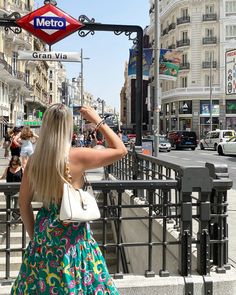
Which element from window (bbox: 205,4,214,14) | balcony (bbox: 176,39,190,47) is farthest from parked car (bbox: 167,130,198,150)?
window (bbox: 205,4,214,14)

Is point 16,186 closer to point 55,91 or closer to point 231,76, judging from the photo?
point 231,76

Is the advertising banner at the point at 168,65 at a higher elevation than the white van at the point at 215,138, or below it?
higher

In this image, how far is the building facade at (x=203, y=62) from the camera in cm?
5788

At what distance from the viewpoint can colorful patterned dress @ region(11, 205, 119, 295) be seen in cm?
261

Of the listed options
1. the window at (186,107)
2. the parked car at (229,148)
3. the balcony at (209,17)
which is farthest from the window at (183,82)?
the parked car at (229,148)

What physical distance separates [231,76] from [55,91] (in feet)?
306

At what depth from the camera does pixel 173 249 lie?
496cm

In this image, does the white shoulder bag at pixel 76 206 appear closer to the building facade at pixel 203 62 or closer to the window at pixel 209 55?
the building facade at pixel 203 62

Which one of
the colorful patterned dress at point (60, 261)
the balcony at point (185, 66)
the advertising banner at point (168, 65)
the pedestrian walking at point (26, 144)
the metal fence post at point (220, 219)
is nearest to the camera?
the colorful patterned dress at point (60, 261)

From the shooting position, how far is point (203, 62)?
195ft

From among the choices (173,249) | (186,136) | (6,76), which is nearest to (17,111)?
(6,76)

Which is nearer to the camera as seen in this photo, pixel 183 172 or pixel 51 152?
pixel 51 152

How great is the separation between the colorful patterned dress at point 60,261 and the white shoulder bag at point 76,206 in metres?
0.15

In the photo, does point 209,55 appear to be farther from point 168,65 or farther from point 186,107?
point 168,65
